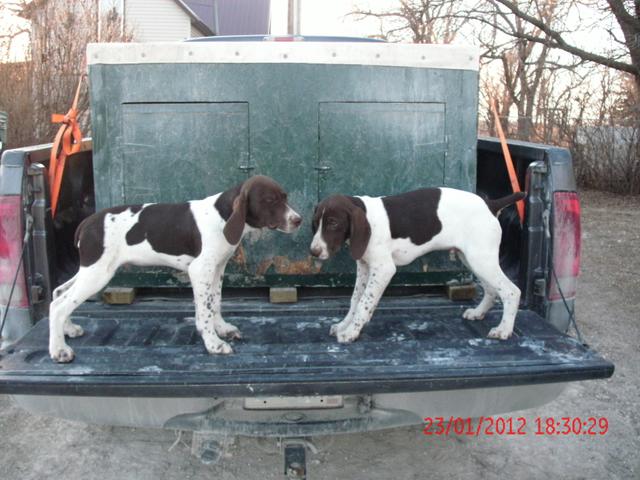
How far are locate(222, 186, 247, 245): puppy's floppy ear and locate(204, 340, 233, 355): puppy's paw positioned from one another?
0.46m

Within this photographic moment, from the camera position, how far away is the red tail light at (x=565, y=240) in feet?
10.3

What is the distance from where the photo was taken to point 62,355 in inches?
104

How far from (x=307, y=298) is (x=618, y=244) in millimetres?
7322

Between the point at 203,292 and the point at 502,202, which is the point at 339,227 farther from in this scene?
the point at 502,202

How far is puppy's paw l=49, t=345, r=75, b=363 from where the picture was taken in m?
2.64

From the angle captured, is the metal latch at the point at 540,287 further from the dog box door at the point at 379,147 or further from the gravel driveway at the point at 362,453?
the gravel driveway at the point at 362,453

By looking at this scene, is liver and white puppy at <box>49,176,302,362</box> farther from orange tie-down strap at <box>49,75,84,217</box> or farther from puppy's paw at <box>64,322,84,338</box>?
orange tie-down strap at <box>49,75,84,217</box>

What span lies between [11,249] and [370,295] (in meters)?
1.78

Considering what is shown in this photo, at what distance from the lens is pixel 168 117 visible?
3225 mm

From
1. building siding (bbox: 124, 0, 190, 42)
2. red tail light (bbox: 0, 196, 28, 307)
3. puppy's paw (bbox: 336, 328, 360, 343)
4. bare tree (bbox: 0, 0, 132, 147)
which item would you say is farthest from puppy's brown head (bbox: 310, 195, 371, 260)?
building siding (bbox: 124, 0, 190, 42)

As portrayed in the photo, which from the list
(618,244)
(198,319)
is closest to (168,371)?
(198,319)

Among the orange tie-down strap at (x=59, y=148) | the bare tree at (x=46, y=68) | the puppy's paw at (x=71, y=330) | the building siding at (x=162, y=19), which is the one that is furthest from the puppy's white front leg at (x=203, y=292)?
the building siding at (x=162, y=19)

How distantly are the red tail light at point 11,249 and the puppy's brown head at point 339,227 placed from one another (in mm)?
1464

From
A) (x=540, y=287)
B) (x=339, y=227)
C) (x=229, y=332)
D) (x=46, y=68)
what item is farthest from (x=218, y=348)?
(x=46, y=68)
